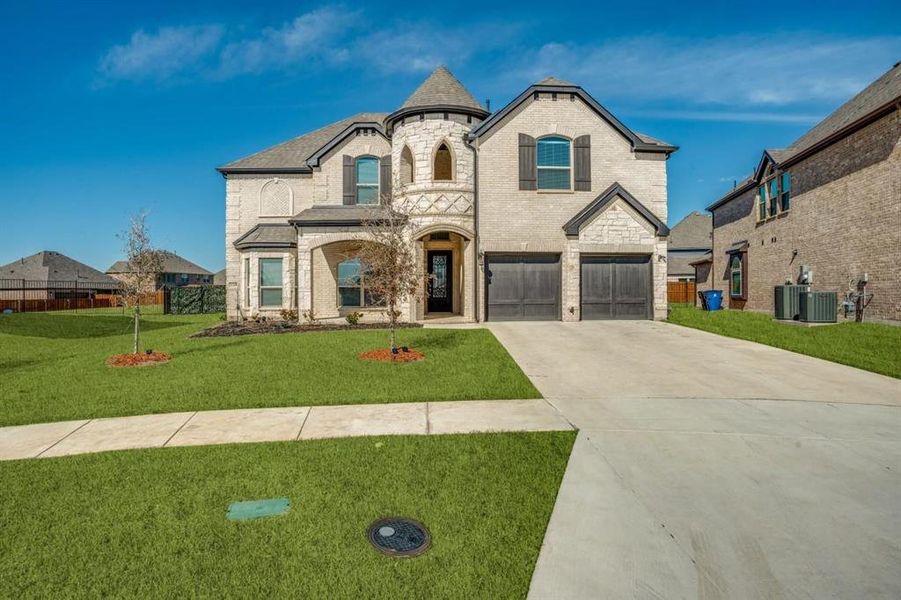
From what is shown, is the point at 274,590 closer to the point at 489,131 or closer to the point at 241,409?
the point at 241,409

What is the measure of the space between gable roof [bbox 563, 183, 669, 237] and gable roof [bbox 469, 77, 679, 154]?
2.19 meters

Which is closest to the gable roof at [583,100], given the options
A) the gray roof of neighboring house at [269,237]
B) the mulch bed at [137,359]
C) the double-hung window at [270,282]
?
the gray roof of neighboring house at [269,237]

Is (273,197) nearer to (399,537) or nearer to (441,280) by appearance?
(441,280)

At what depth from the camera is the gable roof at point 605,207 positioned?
662 inches

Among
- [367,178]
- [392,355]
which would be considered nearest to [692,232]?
[367,178]

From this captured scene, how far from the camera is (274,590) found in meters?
2.82

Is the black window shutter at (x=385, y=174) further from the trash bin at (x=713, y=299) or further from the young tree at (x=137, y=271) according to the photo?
the trash bin at (x=713, y=299)

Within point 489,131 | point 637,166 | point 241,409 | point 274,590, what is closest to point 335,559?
point 274,590

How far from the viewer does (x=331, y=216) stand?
1827 cm

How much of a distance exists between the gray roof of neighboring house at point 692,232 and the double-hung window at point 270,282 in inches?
1401

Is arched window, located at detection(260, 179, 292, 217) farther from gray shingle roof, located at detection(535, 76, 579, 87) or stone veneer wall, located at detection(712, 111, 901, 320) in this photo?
stone veneer wall, located at detection(712, 111, 901, 320)

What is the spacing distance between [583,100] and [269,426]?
1653cm

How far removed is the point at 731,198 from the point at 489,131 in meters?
17.5

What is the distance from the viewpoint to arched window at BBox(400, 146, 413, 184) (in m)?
17.7
